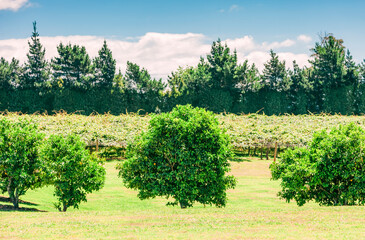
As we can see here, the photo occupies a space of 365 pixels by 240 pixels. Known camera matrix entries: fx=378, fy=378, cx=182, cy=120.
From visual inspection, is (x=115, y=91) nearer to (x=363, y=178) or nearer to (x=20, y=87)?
(x=20, y=87)

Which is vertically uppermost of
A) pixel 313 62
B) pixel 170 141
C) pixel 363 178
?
pixel 313 62

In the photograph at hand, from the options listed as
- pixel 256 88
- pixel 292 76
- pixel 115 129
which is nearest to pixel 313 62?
pixel 292 76

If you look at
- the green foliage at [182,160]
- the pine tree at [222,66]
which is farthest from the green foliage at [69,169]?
the pine tree at [222,66]

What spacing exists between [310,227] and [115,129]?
30.2m

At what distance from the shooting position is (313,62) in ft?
210

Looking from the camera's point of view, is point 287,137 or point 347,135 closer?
point 347,135

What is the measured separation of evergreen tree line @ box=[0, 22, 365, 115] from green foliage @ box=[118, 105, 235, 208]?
40.7m

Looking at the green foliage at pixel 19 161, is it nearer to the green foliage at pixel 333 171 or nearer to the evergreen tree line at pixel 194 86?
the green foliage at pixel 333 171

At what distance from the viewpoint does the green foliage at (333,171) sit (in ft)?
56.9

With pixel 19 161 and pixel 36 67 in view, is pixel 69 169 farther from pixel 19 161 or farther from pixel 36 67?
pixel 36 67

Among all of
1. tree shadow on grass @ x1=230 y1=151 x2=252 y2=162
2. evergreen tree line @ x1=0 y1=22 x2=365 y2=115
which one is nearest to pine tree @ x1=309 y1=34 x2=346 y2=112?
evergreen tree line @ x1=0 y1=22 x2=365 y2=115

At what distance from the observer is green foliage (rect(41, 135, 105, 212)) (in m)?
17.8

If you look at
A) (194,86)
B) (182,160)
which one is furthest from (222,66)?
(182,160)

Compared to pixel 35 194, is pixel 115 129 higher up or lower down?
higher up
